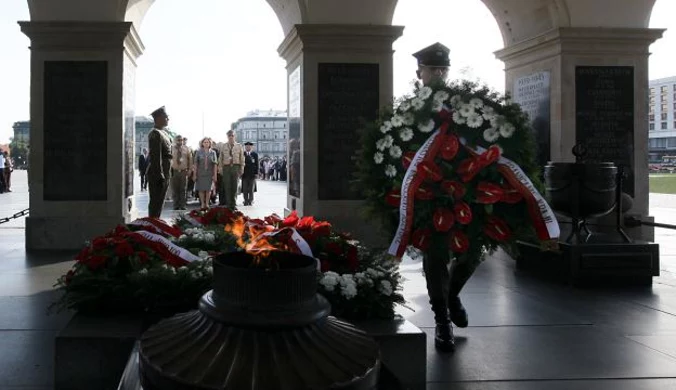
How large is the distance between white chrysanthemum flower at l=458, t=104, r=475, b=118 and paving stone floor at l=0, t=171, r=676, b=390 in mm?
1535

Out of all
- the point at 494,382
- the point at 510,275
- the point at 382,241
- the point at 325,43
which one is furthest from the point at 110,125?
the point at 494,382

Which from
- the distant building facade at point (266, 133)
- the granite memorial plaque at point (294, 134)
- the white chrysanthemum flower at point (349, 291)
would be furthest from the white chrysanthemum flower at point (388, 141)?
the distant building facade at point (266, 133)

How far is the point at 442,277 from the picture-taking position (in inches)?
179

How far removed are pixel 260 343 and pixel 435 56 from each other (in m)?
3.73

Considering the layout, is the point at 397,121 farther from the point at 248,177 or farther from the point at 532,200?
the point at 248,177

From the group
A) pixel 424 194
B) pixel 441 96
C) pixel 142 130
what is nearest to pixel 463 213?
pixel 424 194

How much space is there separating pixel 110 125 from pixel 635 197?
7.66m

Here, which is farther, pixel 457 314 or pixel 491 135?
pixel 457 314

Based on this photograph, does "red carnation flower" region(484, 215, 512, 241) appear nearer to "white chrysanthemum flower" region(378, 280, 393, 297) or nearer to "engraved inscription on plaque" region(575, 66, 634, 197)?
"white chrysanthemum flower" region(378, 280, 393, 297)

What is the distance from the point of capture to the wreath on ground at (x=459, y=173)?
13.8ft

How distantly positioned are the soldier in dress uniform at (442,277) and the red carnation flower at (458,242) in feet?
0.58

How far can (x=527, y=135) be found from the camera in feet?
14.8

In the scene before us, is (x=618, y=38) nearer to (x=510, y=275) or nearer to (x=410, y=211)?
(x=510, y=275)

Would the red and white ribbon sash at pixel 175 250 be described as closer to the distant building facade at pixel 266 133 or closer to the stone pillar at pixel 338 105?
the stone pillar at pixel 338 105
